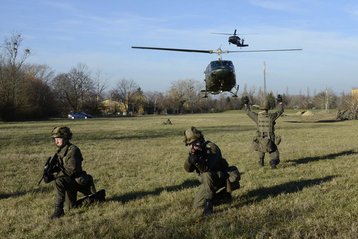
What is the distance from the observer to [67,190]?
7906 millimetres

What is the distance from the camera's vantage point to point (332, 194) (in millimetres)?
8625

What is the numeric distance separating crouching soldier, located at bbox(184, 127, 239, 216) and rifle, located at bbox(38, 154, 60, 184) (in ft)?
7.42

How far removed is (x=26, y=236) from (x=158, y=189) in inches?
155

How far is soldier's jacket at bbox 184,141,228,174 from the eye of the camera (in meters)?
7.38

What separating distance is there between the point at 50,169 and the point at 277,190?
179 inches

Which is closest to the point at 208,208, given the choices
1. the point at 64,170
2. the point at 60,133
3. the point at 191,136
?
the point at 191,136

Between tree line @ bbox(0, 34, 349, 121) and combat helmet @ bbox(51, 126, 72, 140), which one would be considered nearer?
combat helmet @ bbox(51, 126, 72, 140)

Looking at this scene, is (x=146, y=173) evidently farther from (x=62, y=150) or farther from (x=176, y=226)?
(x=176, y=226)

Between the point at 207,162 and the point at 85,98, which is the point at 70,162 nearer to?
the point at 207,162

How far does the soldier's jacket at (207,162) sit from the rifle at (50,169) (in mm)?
2262

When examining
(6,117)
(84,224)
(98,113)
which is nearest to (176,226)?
(84,224)

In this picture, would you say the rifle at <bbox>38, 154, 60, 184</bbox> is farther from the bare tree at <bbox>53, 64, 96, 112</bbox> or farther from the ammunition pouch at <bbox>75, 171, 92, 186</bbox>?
the bare tree at <bbox>53, 64, 96, 112</bbox>

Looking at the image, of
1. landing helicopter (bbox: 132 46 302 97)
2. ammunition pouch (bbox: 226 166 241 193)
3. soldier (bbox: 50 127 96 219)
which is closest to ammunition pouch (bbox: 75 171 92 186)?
soldier (bbox: 50 127 96 219)

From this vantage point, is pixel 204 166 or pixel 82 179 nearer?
pixel 204 166
